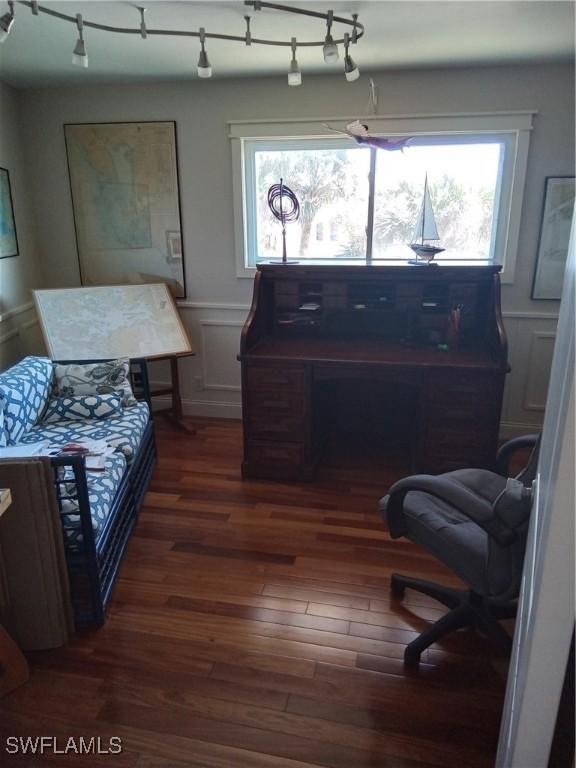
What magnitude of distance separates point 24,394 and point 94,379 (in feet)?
1.35

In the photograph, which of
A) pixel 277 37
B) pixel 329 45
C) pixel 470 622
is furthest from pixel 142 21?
pixel 470 622

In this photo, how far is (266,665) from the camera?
1.78m

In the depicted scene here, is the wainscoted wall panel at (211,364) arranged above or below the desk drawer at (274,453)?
above

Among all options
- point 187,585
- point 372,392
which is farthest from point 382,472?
point 187,585

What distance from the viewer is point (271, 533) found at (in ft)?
8.23

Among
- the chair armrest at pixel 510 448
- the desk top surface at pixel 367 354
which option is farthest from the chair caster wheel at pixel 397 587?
the desk top surface at pixel 367 354

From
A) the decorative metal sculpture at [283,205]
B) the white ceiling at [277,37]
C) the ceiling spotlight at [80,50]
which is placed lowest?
the decorative metal sculpture at [283,205]

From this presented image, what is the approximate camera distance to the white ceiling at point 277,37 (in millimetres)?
2135

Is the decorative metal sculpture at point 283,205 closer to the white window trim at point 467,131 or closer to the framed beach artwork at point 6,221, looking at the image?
the white window trim at point 467,131

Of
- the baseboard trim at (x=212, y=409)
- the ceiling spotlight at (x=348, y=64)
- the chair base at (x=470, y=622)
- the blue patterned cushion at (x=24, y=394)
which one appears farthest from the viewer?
the baseboard trim at (x=212, y=409)

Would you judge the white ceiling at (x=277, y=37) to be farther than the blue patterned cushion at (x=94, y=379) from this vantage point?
No

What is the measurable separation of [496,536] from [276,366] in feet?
5.29

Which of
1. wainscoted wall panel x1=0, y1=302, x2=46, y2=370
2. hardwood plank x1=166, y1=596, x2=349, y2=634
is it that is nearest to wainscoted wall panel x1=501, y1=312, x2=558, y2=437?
hardwood plank x1=166, y1=596, x2=349, y2=634

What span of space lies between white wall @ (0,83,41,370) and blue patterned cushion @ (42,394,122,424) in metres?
0.89
